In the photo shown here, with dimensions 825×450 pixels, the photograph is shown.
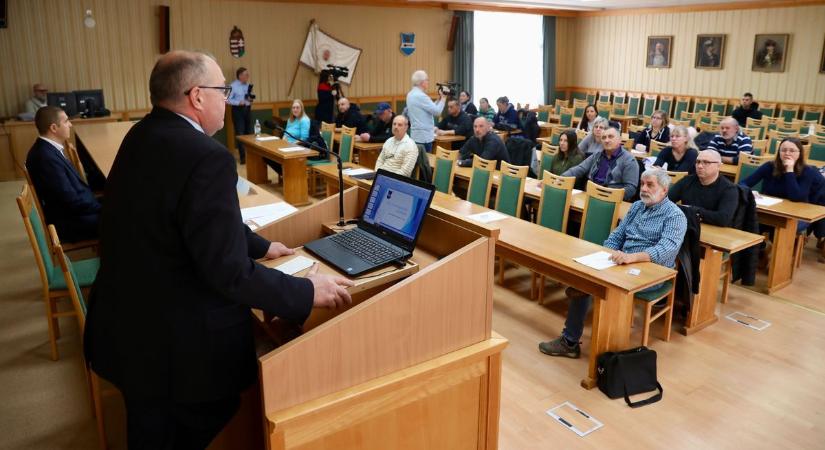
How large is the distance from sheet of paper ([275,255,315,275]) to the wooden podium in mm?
166

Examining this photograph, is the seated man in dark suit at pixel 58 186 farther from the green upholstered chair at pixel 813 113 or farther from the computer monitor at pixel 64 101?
the green upholstered chair at pixel 813 113

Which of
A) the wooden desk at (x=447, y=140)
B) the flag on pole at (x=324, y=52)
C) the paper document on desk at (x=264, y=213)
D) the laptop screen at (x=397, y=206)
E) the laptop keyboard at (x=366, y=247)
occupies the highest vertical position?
the flag on pole at (x=324, y=52)

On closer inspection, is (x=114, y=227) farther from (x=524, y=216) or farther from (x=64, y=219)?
(x=524, y=216)

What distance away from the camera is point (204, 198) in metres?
→ 1.44

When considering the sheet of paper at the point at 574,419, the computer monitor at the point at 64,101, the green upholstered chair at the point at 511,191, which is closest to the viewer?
the sheet of paper at the point at 574,419

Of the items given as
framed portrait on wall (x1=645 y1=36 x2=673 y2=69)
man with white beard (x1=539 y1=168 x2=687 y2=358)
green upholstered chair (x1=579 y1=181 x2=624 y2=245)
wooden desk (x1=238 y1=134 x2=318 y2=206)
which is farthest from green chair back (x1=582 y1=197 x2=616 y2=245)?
framed portrait on wall (x1=645 y1=36 x2=673 y2=69)

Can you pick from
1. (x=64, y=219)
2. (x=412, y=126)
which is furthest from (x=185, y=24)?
(x=64, y=219)

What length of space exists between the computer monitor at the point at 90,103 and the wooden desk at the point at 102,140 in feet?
4.26

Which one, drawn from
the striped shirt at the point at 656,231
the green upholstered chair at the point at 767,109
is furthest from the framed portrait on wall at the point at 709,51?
the striped shirt at the point at 656,231

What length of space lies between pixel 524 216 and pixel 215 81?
4.55 meters

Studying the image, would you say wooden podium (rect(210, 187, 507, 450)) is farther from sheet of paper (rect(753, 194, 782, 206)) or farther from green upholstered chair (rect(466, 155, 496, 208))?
sheet of paper (rect(753, 194, 782, 206))

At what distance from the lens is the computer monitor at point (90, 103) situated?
868 centimetres

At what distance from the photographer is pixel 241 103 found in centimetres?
1020

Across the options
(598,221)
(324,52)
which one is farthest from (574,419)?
(324,52)
